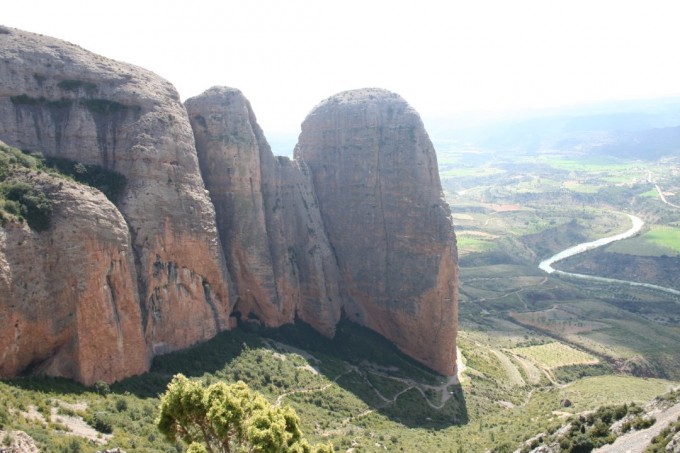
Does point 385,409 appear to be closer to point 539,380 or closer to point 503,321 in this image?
point 539,380

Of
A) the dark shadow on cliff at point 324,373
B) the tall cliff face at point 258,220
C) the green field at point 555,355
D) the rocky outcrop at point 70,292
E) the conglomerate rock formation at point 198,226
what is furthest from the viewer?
the green field at point 555,355

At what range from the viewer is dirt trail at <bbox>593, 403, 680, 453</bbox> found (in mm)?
29297

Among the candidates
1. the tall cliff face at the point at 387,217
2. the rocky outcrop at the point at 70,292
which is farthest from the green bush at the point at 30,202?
the tall cliff face at the point at 387,217

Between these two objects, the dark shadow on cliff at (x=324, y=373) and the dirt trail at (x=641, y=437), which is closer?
the dirt trail at (x=641, y=437)

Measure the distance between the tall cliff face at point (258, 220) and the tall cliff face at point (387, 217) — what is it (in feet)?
17.9

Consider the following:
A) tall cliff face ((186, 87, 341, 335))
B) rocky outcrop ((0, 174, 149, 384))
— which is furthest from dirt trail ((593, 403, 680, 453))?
tall cliff face ((186, 87, 341, 335))

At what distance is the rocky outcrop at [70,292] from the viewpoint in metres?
35.6

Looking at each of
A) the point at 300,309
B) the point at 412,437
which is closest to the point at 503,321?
the point at 300,309

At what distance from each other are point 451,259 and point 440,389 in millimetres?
14985

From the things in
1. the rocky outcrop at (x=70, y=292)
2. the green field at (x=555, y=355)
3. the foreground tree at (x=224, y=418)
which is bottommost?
the green field at (x=555, y=355)

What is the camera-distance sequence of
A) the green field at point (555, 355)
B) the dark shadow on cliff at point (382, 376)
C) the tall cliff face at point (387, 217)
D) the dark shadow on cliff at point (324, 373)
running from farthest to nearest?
the green field at point (555, 355), the tall cliff face at point (387, 217), the dark shadow on cliff at point (382, 376), the dark shadow on cliff at point (324, 373)

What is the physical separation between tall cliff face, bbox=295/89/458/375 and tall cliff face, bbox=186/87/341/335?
5470mm

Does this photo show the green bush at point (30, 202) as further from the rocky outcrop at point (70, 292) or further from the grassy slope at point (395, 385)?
the grassy slope at point (395, 385)

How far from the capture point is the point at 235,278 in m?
57.9
